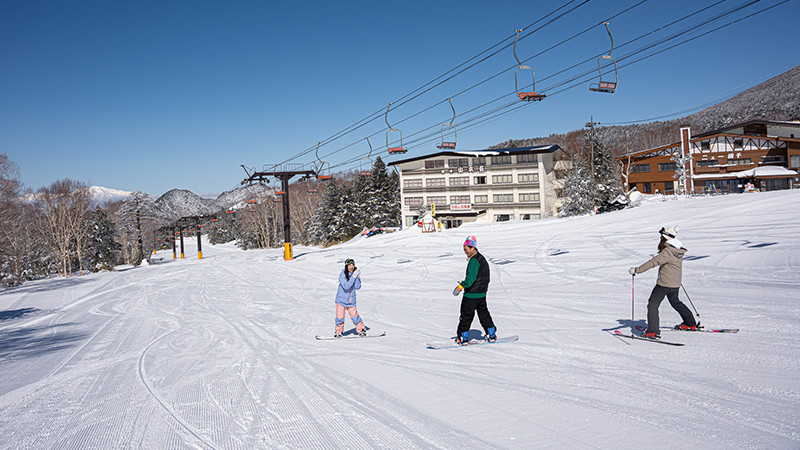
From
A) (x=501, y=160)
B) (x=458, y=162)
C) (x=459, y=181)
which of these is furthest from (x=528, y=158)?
(x=459, y=181)

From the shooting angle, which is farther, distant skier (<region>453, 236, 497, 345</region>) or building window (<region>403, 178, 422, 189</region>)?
building window (<region>403, 178, 422, 189</region>)

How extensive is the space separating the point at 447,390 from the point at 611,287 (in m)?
8.51

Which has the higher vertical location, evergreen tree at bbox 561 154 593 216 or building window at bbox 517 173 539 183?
building window at bbox 517 173 539 183

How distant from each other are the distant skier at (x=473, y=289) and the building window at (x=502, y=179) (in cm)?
5362

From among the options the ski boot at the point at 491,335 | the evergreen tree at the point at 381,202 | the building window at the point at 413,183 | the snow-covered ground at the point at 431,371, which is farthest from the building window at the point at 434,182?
the ski boot at the point at 491,335

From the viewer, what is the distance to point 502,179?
195ft

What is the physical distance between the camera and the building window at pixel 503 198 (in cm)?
5887

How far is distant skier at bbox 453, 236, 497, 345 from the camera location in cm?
686

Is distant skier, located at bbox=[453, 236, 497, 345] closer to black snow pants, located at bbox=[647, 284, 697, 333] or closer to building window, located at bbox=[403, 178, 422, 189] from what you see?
black snow pants, located at bbox=[647, 284, 697, 333]

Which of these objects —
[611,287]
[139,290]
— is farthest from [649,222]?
[139,290]

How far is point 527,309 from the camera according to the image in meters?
10.4

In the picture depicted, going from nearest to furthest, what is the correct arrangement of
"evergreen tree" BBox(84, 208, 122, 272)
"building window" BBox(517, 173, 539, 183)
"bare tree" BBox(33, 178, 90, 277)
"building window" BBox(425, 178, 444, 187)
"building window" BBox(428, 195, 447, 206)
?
"bare tree" BBox(33, 178, 90, 277) < "evergreen tree" BBox(84, 208, 122, 272) < "building window" BBox(517, 173, 539, 183) < "building window" BBox(428, 195, 447, 206) < "building window" BBox(425, 178, 444, 187)

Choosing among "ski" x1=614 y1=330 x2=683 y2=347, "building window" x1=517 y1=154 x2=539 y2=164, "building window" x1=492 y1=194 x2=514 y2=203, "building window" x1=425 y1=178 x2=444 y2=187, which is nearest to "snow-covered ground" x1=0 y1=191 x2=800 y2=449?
"ski" x1=614 y1=330 x2=683 y2=347

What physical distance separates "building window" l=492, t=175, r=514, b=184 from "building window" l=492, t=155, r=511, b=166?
170 centimetres
